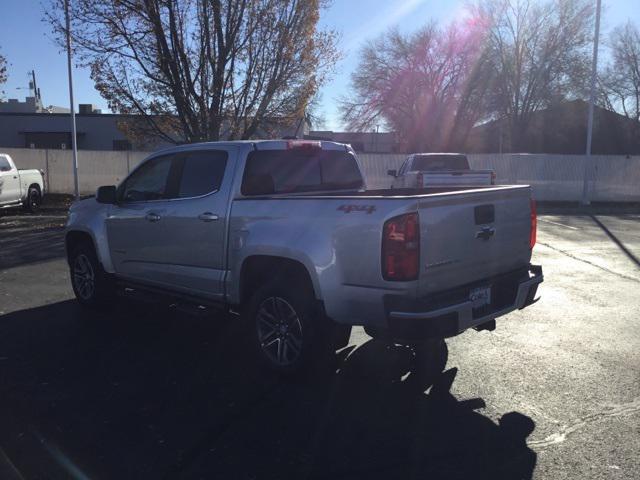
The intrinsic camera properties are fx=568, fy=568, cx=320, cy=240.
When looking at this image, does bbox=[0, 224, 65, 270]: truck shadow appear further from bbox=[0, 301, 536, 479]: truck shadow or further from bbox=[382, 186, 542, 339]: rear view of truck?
bbox=[382, 186, 542, 339]: rear view of truck

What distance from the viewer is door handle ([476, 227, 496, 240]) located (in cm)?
425

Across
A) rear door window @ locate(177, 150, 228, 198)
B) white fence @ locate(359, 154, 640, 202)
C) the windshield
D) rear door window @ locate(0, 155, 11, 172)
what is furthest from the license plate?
white fence @ locate(359, 154, 640, 202)

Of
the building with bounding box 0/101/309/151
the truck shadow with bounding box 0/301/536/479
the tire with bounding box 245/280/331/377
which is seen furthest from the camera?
the building with bounding box 0/101/309/151

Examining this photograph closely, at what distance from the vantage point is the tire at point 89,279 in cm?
662

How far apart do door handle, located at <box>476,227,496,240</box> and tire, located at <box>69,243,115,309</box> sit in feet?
14.2

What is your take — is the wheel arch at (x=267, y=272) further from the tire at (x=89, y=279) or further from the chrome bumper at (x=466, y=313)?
the tire at (x=89, y=279)

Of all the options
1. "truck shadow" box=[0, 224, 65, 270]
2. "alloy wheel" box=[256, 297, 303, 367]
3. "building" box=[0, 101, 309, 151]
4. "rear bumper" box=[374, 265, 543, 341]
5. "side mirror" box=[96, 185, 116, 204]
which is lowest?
"truck shadow" box=[0, 224, 65, 270]

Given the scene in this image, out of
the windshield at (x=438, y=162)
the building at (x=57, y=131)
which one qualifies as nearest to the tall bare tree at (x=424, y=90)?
the building at (x=57, y=131)

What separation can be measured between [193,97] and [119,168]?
7445 millimetres

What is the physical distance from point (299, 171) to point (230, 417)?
8.04 ft

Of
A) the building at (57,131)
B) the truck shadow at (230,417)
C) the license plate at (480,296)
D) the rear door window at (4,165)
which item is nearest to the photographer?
the truck shadow at (230,417)

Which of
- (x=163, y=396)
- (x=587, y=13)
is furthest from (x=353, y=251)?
(x=587, y=13)

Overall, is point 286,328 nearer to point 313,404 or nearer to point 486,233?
point 313,404

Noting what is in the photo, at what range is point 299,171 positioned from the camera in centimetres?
544
